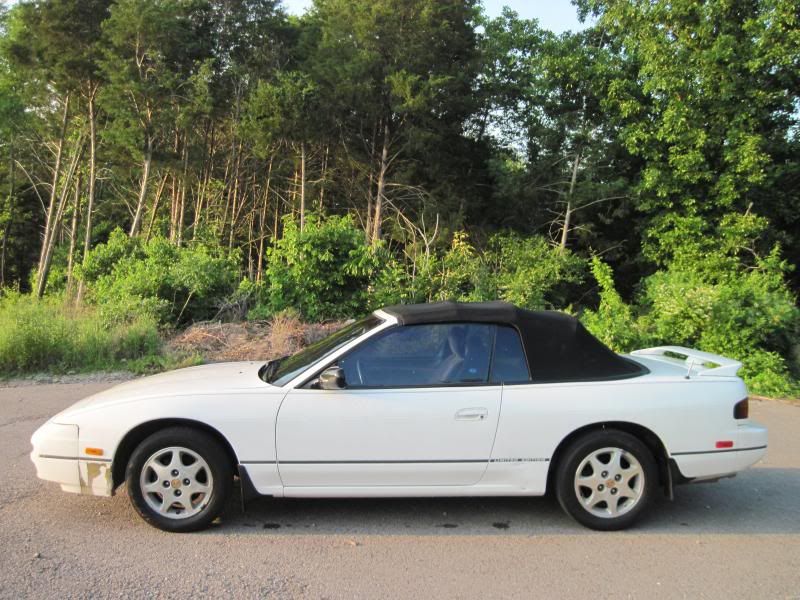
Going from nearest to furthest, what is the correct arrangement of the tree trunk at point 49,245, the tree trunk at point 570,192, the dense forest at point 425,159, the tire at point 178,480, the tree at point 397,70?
1. the tire at point 178,480
2. the dense forest at point 425,159
3. the tree trunk at point 570,192
4. the tree at point 397,70
5. the tree trunk at point 49,245

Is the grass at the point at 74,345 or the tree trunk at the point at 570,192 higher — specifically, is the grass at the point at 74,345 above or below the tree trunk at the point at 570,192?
below

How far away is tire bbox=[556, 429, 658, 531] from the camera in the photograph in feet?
13.0

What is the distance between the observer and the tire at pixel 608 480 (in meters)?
3.95

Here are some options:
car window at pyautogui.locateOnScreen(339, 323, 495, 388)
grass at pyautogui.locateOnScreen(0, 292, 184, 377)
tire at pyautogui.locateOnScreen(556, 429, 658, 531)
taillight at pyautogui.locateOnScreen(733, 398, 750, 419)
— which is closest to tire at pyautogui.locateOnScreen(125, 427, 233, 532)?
car window at pyautogui.locateOnScreen(339, 323, 495, 388)

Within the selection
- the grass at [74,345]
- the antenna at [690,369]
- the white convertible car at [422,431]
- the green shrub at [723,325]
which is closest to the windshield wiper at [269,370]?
the white convertible car at [422,431]

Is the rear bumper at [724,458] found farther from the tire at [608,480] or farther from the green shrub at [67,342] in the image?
the green shrub at [67,342]

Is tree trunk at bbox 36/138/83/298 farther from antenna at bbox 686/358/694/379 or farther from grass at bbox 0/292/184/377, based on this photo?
antenna at bbox 686/358/694/379

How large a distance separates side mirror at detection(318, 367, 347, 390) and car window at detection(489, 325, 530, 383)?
1.00m

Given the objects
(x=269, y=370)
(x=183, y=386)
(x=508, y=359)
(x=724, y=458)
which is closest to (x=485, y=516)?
(x=508, y=359)

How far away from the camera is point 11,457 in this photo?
5.33 meters

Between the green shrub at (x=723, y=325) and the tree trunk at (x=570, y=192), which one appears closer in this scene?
the green shrub at (x=723, y=325)

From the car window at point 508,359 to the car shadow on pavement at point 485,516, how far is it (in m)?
1.03

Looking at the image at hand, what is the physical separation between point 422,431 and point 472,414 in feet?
1.13

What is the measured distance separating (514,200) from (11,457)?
17194 millimetres
